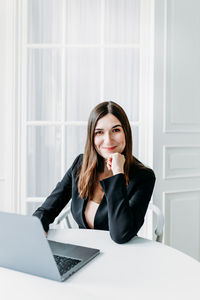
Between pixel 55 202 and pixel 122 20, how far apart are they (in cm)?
149

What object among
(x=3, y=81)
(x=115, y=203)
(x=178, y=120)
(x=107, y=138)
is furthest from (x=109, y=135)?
(x=3, y=81)

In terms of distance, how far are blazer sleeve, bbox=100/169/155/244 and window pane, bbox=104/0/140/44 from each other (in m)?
1.28

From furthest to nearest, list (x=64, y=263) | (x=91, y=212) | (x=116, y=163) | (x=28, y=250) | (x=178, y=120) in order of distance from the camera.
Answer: (x=178, y=120)
(x=91, y=212)
(x=116, y=163)
(x=64, y=263)
(x=28, y=250)

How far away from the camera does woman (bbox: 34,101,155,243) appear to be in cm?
133

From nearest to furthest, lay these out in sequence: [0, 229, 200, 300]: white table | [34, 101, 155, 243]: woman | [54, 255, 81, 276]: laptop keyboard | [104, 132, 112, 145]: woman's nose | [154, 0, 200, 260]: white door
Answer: [0, 229, 200, 300]: white table, [54, 255, 81, 276]: laptop keyboard, [34, 101, 155, 243]: woman, [104, 132, 112, 145]: woman's nose, [154, 0, 200, 260]: white door

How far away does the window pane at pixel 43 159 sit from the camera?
2.26 m

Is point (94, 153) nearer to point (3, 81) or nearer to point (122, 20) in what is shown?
point (3, 81)

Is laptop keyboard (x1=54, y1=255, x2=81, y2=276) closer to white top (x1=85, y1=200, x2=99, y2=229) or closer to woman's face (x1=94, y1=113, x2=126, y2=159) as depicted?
white top (x1=85, y1=200, x2=99, y2=229)

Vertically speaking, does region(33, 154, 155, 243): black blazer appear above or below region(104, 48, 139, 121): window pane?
below

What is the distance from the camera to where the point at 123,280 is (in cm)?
86

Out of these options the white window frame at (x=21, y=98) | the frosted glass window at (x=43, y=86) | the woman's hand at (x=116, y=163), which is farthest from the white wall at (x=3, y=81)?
the woman's hand at (x=116, y=163)

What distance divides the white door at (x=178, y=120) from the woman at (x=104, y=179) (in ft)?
2.06

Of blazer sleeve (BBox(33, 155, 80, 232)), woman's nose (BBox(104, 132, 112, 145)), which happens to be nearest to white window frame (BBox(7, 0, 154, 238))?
blazer sleeve (BBox(33, 155, 80, 232))

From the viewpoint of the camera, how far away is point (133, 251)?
1084 millimetres
